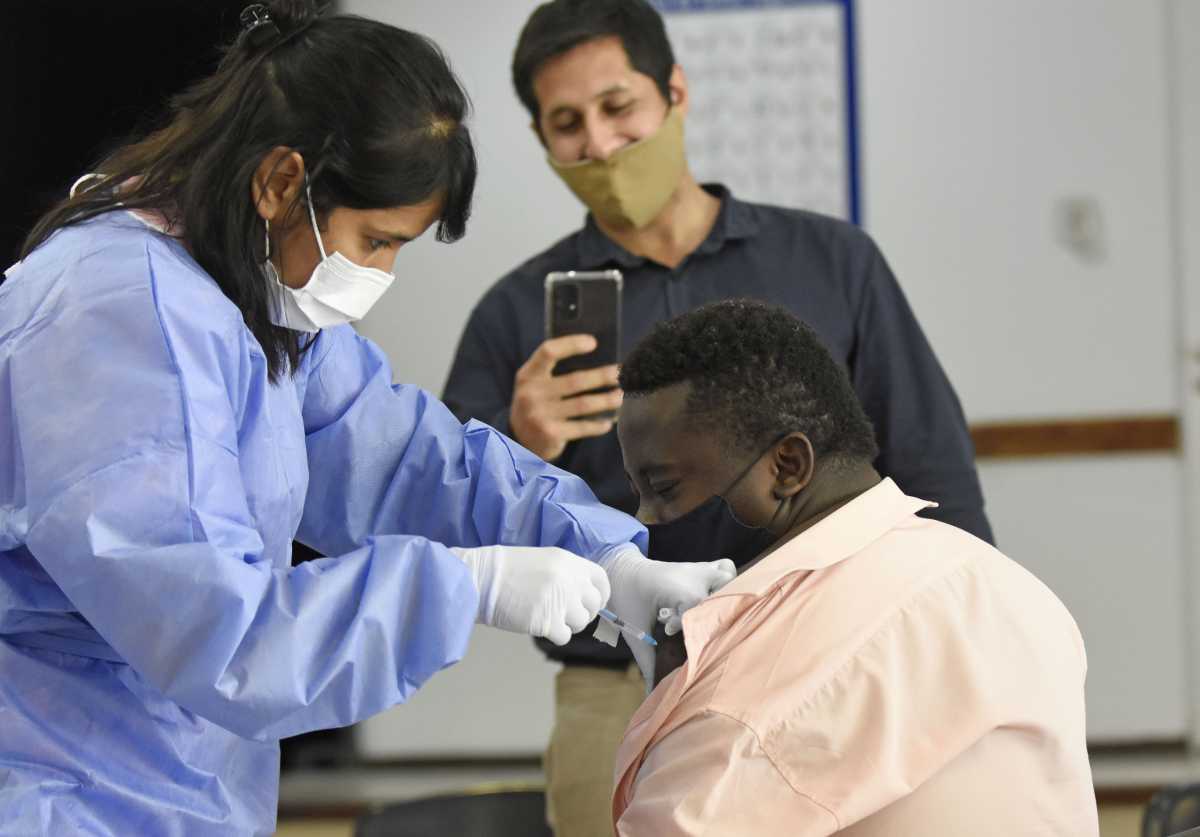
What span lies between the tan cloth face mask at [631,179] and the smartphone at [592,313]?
14 centimetres

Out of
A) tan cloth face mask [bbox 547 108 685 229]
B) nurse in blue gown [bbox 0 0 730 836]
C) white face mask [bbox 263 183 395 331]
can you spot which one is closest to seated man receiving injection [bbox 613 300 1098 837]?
nurse in blue gown [bbox 0 0 730 836]

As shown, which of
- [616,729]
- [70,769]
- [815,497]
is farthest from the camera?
[616,729]

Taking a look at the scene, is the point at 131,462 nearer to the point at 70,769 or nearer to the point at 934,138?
the point at 70,769

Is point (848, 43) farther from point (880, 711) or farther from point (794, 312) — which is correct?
point (880, 711)

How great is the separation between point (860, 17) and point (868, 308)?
1.59 m

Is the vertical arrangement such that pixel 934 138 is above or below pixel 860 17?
below

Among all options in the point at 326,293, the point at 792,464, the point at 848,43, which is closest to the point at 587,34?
the point at 326,293

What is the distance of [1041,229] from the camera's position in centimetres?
322

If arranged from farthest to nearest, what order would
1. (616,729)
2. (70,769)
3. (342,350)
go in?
1. (616,729)
2. (342,350)
3. (70,769)

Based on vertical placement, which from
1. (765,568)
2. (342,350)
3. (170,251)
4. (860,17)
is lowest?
(765,568)

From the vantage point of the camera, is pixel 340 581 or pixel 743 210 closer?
pixel 340 581

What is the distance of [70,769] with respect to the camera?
3.71ft

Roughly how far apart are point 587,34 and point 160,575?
119cm

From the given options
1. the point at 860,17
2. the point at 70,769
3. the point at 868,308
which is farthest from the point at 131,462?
the point at 860,17
